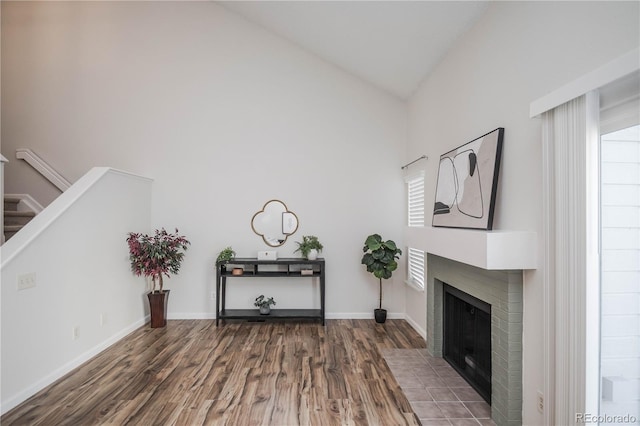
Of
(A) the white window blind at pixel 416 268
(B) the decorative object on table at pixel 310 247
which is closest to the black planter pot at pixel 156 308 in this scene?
(B) the decorative object on table at pixel 310 247

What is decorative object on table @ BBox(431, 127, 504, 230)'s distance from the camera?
8.05 ft

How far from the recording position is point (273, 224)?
16.1 ft

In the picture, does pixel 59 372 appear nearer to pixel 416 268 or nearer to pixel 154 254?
pixel 154 254

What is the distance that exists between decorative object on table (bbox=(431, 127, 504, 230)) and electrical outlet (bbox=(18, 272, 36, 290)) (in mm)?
3478

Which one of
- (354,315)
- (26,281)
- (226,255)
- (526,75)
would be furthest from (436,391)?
(26,281)

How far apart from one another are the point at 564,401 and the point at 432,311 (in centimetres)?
173

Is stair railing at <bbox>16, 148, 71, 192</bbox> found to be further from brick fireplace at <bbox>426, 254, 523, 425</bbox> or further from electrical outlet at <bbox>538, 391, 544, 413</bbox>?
electrical outlet at <bbox>538, 391, 544, 413</bbox>

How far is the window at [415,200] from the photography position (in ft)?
14.3

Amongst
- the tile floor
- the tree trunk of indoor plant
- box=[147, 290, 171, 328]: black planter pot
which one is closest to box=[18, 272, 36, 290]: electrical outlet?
box=[147, 290, 171, 328]: black planter pot

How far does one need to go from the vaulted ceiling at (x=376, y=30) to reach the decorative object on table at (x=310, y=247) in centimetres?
236

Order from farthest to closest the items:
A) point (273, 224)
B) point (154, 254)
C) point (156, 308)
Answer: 1. point (273, 224)
2. point (156, 308)
3. point (154, 254)

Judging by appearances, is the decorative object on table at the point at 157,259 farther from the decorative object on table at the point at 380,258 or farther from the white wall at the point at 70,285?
the decorative object on table at the point at 380,258

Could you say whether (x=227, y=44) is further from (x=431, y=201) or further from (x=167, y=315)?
(x=167, y=315)

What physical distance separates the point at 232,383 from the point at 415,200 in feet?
10.0
